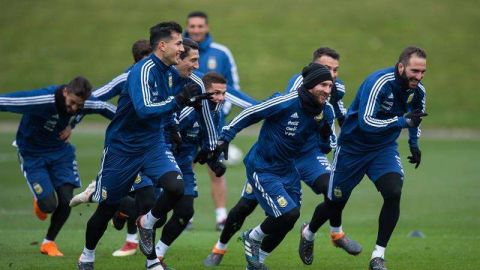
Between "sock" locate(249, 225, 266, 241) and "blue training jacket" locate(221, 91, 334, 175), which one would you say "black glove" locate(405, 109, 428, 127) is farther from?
"sock" locate(249, 225, 266, 241)

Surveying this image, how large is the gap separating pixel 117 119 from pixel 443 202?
10.3m

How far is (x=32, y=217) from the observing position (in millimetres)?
17891

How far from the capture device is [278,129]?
11.1m

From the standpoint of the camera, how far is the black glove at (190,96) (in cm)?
1026

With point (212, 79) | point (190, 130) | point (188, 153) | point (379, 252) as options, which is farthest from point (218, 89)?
point (379, 252)

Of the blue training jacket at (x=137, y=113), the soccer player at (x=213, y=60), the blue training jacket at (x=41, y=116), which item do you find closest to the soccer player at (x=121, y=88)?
the blue training jacket at (x=41, y=116)

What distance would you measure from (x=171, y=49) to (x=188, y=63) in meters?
0.94

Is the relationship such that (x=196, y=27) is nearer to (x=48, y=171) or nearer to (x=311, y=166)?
(x=48, y=171)

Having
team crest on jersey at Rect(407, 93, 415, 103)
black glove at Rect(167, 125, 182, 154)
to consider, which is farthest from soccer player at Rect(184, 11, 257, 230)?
A: team crest on jersey at Rect(407, 93, 415, 103)

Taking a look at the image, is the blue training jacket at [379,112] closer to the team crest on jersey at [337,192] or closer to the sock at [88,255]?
the team crest on jersey at [337,192]

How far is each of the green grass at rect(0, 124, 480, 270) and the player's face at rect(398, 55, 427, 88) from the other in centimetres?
220

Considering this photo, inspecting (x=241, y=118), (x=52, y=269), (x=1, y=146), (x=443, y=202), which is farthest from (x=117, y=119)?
(x=1, y=146)

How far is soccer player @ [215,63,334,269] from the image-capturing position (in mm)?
10930

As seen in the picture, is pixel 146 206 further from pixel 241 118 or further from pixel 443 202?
pixel 443 202
